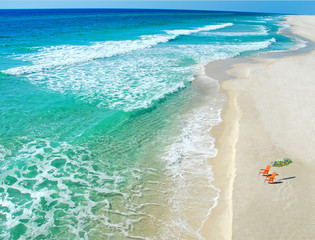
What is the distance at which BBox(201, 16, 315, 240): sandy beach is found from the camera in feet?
21.2

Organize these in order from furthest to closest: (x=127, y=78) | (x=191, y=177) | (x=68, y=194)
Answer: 1. (x=127, y=78)
2. (x=191, y=177)
3. (x=68, y=194)

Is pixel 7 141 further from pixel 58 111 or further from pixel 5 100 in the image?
pixel 5 100

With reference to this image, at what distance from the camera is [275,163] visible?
8.23 meters

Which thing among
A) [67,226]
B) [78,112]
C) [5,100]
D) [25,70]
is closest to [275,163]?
[67,226]

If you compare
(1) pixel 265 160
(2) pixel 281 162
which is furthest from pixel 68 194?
(2) pixel 281 162

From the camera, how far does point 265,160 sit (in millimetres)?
8906

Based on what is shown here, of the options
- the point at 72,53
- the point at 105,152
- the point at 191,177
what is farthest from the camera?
the point at 72,53

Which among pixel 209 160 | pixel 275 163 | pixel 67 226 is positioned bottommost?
pixel 67 226

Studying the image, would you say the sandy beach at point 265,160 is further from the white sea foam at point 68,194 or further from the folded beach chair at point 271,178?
the white sea foam at point 68,194

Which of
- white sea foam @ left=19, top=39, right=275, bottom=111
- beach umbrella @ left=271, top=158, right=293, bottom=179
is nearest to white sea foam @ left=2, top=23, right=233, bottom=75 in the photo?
white sea foam @ left=19, top=39, right=275, bottom=111

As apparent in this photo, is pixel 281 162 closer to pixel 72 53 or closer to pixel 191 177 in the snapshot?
pixel 191 177

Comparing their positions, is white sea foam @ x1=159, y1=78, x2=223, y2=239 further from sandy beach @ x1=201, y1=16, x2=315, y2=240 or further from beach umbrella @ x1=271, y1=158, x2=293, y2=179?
beach umbrella @ x1=271, y1=158, x2=293, y2=179

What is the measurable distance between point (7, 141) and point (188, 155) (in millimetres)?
8188

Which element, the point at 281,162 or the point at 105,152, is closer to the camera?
the point at 281,162
